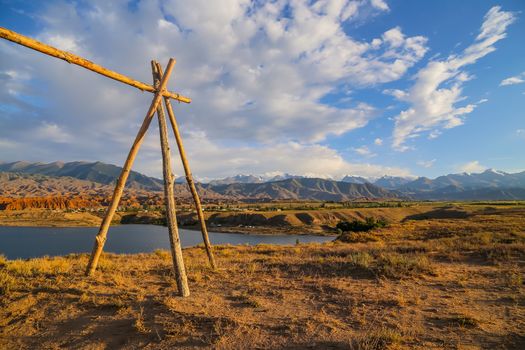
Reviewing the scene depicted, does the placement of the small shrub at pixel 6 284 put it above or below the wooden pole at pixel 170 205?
below

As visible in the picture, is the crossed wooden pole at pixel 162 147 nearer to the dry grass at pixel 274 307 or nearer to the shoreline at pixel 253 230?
the dry grass at pixel 274 307

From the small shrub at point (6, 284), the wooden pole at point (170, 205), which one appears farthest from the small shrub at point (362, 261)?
the small shrub at point (6, 284)

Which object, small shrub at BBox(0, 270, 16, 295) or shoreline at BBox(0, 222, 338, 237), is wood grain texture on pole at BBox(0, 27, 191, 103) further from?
shoreline at BBox(0, 222, 338, 237)

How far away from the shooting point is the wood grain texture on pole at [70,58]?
7051 millimetres

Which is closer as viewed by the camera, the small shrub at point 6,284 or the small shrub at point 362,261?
the small shrub at point 6,284

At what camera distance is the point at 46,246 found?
52.3 meters

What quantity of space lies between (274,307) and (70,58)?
29.3 feet

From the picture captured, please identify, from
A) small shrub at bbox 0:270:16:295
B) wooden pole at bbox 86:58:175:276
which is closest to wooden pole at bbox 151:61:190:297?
wooden pole at bbox 86:58:175:276

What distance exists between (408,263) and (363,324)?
18.8ft

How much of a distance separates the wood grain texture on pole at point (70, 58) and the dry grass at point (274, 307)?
672 centimetres

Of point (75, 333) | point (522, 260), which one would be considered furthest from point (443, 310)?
point (75, 333)

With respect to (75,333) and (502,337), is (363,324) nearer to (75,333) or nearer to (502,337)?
(502,337)

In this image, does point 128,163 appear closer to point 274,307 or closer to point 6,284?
point 6,284

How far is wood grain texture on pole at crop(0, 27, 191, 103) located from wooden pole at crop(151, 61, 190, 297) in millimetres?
672
